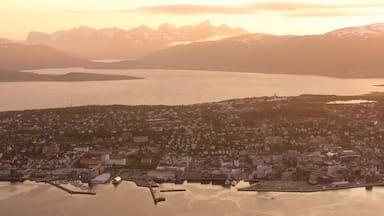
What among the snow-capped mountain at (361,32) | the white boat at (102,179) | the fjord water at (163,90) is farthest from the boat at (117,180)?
the snow-capped mountain at (361,32)

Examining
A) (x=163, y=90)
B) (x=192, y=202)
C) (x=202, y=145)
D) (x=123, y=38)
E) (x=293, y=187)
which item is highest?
(x=123, y=38)

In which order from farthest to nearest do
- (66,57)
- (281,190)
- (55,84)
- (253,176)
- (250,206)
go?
1. (66,57)
2. (55,84)
3. (253,176)
4. (281,190)
5. (250,206)

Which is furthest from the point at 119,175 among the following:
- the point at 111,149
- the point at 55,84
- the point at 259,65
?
the point at 259,65

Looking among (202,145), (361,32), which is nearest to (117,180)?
(202,145)

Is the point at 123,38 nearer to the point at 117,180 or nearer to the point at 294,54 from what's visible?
the point at 294,54

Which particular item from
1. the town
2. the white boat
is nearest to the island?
the town

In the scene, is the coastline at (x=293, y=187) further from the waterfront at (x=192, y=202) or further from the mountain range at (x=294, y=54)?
the mountain range at (x=294, y=54)

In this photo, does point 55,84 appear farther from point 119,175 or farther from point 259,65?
point 119,175
